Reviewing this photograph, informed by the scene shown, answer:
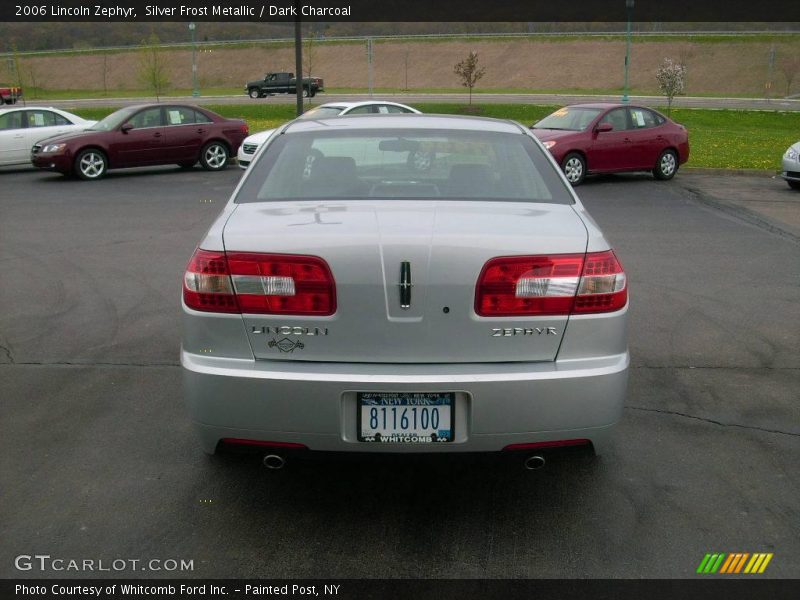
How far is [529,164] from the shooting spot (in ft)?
14.1

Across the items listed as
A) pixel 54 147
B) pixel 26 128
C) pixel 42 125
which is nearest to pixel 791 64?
pixel 42 125

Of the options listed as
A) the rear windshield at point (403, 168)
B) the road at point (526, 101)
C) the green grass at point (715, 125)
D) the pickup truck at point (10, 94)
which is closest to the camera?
the rear windshield at point (403, 168)

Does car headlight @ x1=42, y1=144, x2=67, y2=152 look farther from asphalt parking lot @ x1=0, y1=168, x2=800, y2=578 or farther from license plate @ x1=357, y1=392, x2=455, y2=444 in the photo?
license plate @ x1=357, y1=392, x2=455, y2=444

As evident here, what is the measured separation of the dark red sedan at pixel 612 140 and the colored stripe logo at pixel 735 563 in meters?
13.3

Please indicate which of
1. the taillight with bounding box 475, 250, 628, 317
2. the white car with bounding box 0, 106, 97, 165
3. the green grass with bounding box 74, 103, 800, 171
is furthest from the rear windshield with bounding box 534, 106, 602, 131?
the taillight with bounding box 475, 250, 628, 317

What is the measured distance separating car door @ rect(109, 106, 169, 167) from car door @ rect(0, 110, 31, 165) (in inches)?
111

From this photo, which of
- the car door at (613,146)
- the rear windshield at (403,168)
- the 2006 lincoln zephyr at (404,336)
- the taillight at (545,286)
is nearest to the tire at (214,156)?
the car door at (613,146)

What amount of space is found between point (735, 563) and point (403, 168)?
7.72 ft

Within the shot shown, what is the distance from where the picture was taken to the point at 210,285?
11.0 feet

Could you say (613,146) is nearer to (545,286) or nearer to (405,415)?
(545,286)

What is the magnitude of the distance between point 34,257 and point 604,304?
24.8 feet

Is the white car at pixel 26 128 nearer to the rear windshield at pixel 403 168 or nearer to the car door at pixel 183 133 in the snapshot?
the car door at pixel 183 133

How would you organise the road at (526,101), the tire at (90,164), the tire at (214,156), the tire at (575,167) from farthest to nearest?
the road at (526,101), the tire at (214,156), the tire at (90,164), the tire at (575,167)

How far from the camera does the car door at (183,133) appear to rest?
18.6m
